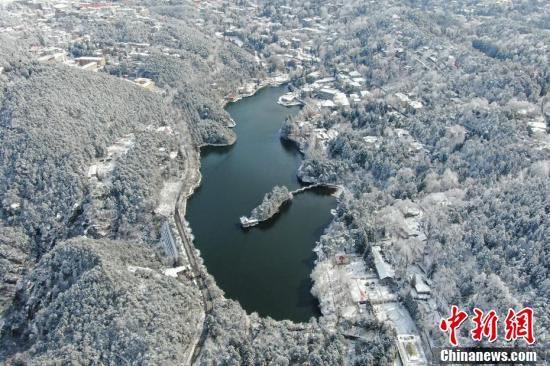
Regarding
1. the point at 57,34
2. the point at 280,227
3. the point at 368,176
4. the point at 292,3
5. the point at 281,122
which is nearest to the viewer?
the point at 280,227

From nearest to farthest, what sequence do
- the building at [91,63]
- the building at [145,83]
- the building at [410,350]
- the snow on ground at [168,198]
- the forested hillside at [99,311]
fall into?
the forested hillside at [99,311]
the building at [410,350]
the snow on ground at [168,198]
the building at [145,83]
the building at [91,63]

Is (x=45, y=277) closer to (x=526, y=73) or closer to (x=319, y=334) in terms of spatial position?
(x=319, y=334)

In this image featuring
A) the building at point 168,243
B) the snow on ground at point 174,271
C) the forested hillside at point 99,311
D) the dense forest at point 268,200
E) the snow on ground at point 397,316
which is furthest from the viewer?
the building at point 168,243

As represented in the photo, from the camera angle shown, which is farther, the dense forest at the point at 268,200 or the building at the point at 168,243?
the building at the point at 168,243

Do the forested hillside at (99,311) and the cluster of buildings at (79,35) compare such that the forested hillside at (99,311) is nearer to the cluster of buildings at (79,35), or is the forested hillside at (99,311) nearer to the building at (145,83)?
the building at (145,83)

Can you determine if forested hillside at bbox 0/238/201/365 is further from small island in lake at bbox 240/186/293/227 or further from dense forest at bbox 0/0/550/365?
small island in lake at bbox 240/186/293/227

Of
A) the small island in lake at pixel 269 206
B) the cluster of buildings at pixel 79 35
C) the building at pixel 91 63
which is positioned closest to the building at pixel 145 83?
the cluster of buildings at pixel 79 35

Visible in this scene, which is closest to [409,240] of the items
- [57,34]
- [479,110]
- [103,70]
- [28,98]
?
[479,110]
